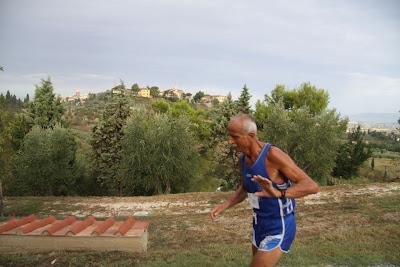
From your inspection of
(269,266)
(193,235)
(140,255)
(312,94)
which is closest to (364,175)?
(312,94)

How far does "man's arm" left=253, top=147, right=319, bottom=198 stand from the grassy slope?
4453mm

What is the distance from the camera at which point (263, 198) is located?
13.7ft

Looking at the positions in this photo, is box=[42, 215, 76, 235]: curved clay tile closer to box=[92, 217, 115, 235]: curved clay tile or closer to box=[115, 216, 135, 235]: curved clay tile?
box=[92, 217, 115, 235]: curved clay tile

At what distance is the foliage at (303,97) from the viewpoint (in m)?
55.7

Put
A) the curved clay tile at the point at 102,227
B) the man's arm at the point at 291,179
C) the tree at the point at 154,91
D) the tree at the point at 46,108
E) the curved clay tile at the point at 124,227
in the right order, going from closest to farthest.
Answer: the man's arm at the point at 291,179
the curved clay tile at the point at 102,227
the curved clay tile at the point at 124,227
the tree at the point at 46,108
the tree at the point at 154,91

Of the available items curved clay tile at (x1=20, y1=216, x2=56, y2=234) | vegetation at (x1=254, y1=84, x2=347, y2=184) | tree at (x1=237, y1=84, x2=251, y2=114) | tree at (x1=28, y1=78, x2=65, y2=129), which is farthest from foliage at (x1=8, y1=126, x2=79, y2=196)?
curved clay tile at (x1=20, y1=216, x2=56, y2=234)

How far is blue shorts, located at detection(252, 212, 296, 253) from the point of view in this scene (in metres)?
4.19

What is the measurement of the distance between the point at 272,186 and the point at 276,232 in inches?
28.7

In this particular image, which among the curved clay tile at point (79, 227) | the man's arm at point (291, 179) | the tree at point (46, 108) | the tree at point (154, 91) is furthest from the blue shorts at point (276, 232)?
the tree at point (154, 91)

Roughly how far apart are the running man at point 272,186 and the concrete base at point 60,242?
4752mm

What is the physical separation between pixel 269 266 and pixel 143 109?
3177 centimetres

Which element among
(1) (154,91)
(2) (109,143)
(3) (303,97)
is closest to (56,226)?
(2) (109,143)

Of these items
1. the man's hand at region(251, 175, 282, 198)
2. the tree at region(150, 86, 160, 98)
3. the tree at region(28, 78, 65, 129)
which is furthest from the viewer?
the tree at region(150, 86, 160, 98)

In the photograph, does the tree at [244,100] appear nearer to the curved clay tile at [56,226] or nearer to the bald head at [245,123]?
the curved clay tile at [56,226]
